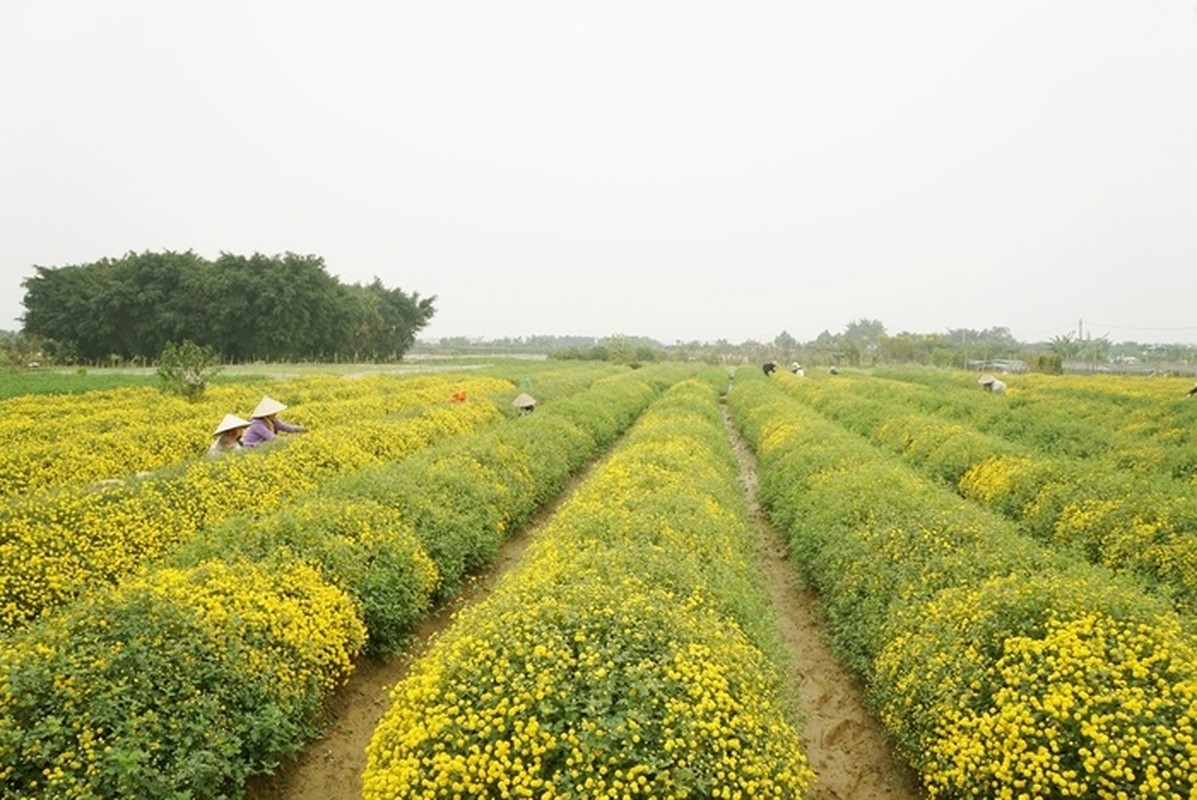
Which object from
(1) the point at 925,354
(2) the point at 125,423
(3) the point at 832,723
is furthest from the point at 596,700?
(1) the point at 925,354

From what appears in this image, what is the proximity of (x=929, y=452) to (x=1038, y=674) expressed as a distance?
1096 cm

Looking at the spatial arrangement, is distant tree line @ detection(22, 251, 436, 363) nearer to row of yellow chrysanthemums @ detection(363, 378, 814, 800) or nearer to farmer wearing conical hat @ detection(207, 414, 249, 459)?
farmer wearing conical hat @ detection(207, 414, 249, 459)

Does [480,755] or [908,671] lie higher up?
[480,755]

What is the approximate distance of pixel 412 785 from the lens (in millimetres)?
3773

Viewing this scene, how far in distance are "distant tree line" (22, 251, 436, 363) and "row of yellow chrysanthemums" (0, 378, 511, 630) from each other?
46.6 metres

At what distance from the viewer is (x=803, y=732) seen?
6.27 metres

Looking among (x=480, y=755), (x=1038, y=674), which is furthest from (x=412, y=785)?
(x=1038, y=674)

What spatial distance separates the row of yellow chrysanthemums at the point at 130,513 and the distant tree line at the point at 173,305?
46.6 m

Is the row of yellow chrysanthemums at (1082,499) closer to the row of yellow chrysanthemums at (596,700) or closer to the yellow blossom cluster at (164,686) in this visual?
the row of yellow chrysanthemums at (596,700)

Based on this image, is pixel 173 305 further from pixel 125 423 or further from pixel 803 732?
pixel 803 732

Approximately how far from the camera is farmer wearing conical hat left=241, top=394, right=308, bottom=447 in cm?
1254

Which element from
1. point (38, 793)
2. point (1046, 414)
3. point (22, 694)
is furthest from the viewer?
point (1046, 414)

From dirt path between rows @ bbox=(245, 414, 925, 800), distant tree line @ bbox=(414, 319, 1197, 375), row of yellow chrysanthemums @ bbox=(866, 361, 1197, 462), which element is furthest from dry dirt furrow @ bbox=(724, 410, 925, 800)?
distant tree line @ bbox=(414, 319, 1197, 375)

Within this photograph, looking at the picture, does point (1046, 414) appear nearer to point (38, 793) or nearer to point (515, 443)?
point (515, 443)
